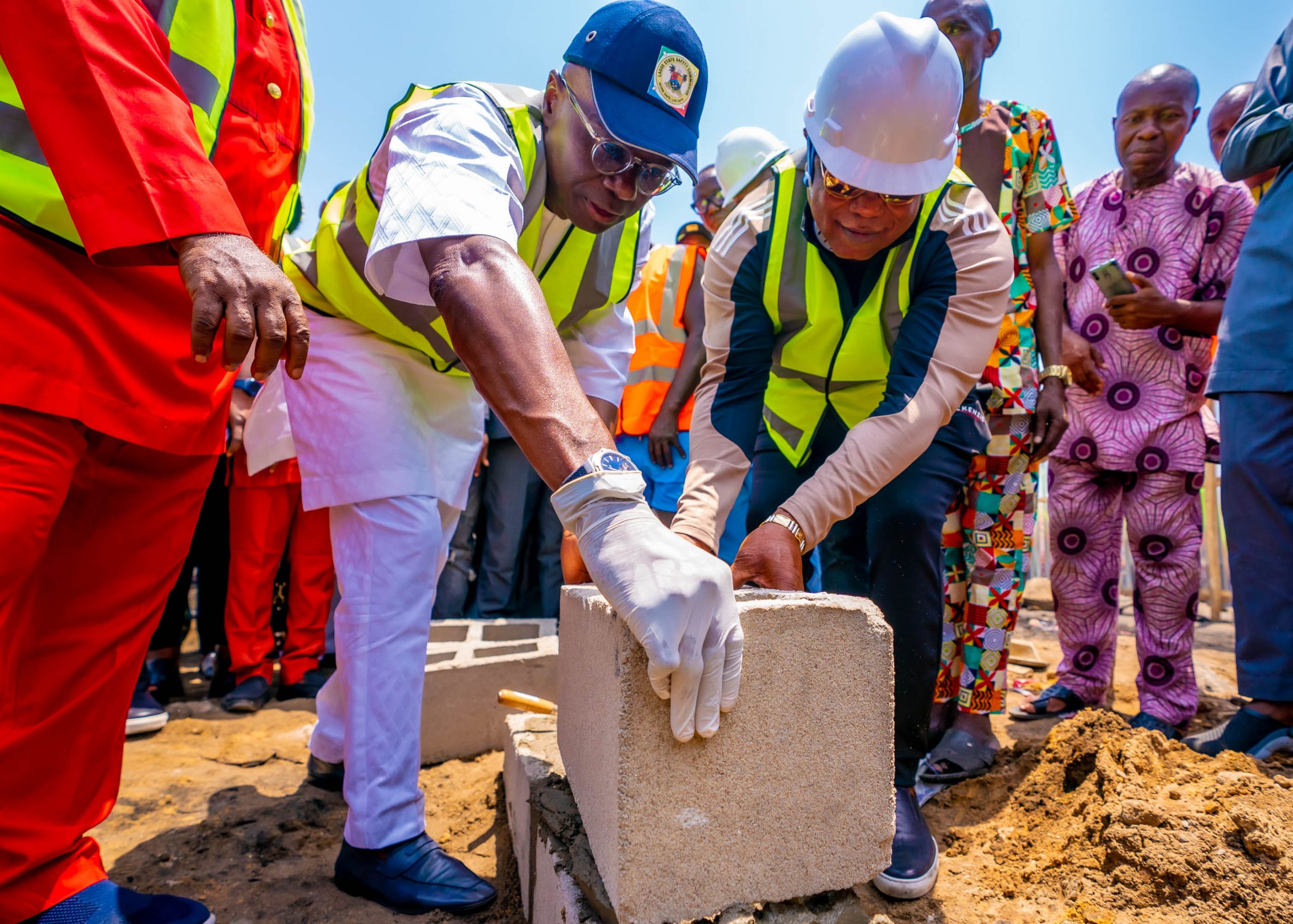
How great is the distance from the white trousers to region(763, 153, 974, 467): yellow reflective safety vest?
3.54ft

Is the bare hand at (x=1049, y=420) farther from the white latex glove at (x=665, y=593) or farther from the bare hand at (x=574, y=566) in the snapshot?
the white latex glove at (x=665, y=593)


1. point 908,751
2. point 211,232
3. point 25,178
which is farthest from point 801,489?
point 25,178

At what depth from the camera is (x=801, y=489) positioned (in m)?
1.86

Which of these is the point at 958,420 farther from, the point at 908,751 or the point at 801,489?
the point at 908,751

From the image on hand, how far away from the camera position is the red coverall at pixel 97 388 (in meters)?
1.24

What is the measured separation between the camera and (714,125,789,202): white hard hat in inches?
174

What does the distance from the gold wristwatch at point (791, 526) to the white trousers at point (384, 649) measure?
0.87 meters

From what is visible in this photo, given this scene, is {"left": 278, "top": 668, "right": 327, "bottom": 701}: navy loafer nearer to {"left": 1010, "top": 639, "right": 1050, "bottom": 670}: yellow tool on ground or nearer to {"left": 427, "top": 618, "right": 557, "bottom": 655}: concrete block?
{"left": 427, "top": 618, "right": 557, "bottom": 655}: concrete block

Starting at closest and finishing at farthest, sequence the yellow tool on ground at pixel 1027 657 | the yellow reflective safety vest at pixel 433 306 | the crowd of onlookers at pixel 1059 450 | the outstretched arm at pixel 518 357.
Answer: the outstretched arm at pixel 518 357
the yellow reflective safety vest at pixel 433 306
the crowd of onlookers at pixel 1059 450
the yellow tool on ground at pixel 1027 657

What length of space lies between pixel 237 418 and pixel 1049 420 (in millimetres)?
3556

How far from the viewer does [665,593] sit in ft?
3.46

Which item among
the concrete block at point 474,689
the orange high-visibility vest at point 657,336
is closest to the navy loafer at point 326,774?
the concrete block at point 474,689

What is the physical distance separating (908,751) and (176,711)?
10.4ft

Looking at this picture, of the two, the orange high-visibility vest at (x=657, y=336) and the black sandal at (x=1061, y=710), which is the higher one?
the orange high-visibility vest at (x=657, y=336)
